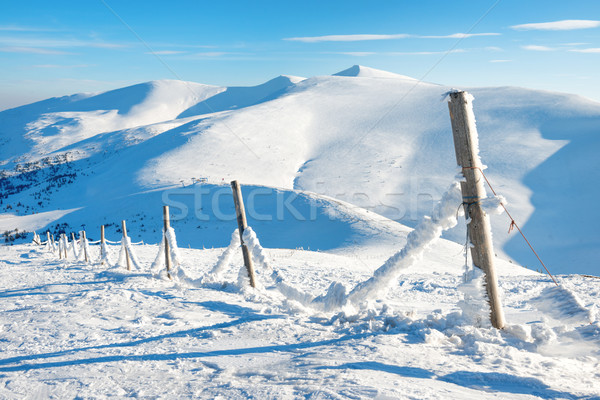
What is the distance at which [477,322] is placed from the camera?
434 cm

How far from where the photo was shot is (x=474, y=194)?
167 inches

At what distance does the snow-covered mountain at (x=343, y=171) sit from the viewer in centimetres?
2523

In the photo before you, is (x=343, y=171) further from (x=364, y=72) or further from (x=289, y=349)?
(x=364, y=72)

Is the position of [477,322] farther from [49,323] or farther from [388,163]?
[388,163]

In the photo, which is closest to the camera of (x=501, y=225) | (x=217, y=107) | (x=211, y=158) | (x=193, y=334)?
(x=193, y=334)

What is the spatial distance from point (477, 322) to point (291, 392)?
2.36 metres

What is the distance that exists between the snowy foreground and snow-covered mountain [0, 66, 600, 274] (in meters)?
10.8

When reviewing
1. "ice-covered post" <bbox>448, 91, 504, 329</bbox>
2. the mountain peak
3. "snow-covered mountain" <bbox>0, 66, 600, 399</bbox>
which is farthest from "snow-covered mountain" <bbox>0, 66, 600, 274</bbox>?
the mountain peak

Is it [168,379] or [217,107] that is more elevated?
[217,107]

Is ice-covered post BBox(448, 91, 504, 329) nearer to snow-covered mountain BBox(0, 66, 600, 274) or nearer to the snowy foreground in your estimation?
the snowy foreground

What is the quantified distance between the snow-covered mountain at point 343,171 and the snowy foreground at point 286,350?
10845 mm

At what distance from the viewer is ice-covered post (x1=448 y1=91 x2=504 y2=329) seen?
4219 mm

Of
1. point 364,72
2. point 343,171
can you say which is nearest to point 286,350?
point 343,171

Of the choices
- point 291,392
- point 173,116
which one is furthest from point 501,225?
point 173,116
